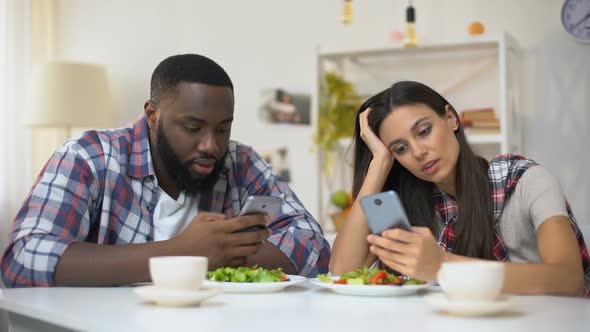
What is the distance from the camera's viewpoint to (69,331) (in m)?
1.13

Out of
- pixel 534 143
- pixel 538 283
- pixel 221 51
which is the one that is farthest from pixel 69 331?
pixel 221 51

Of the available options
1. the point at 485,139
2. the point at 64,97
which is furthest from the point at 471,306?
the point at 64,97

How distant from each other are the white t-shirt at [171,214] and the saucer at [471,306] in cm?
102

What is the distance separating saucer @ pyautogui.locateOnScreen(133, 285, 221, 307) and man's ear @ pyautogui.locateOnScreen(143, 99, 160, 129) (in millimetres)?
893

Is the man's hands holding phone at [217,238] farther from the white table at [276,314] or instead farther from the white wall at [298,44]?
the white wall at [298,44]

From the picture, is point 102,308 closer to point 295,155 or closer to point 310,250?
point 310,250

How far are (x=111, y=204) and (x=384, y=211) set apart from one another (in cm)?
85

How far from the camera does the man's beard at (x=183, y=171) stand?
1.85 m

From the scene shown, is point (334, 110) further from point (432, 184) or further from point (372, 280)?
point (372, 280)

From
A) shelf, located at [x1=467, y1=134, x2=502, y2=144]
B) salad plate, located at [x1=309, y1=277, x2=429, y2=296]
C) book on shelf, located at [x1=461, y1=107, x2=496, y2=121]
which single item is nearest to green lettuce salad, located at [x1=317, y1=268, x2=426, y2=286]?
salad plate, located at [x1=309, y1=277, x2=429, y2=296]

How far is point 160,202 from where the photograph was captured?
6.25ft

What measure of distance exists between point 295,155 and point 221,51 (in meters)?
0.75

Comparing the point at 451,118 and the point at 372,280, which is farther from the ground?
the point at 451,118

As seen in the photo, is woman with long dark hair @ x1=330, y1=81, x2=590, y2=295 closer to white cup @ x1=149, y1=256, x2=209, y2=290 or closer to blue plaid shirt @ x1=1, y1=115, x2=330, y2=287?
blue plaid shirt @ x1=1, y1=115, x2=330, y2=287
